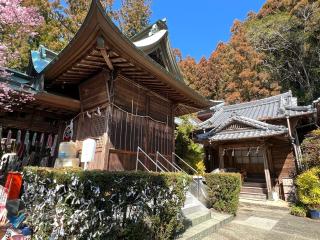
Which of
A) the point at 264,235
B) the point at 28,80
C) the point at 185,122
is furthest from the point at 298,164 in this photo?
the point at 28,80

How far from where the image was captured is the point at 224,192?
7574 mm

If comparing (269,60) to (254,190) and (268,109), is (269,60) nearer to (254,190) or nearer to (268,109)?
(268,109)

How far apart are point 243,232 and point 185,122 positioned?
816 cm

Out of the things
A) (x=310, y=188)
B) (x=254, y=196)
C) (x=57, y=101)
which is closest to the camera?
(x=57, y=101)

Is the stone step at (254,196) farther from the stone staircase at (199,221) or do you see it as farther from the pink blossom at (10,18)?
the pink blossom at (10,18)

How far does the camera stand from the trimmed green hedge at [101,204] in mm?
3260

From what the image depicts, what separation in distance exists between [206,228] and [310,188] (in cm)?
553

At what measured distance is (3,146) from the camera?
7812 millimetres

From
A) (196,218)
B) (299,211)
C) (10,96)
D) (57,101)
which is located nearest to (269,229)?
(196,218)

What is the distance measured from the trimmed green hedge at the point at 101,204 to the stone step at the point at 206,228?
1.48 ft

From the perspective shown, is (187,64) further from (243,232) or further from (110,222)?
(110,222)

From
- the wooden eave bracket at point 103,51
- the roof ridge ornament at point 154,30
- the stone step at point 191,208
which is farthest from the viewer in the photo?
the roof ridge ornament at point 154,30

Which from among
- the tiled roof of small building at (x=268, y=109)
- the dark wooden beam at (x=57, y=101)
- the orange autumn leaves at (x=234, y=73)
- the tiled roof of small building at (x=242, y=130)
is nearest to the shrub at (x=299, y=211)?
the tiled roof of small building at (x=242, y=130)

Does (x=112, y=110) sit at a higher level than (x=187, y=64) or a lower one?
lower
